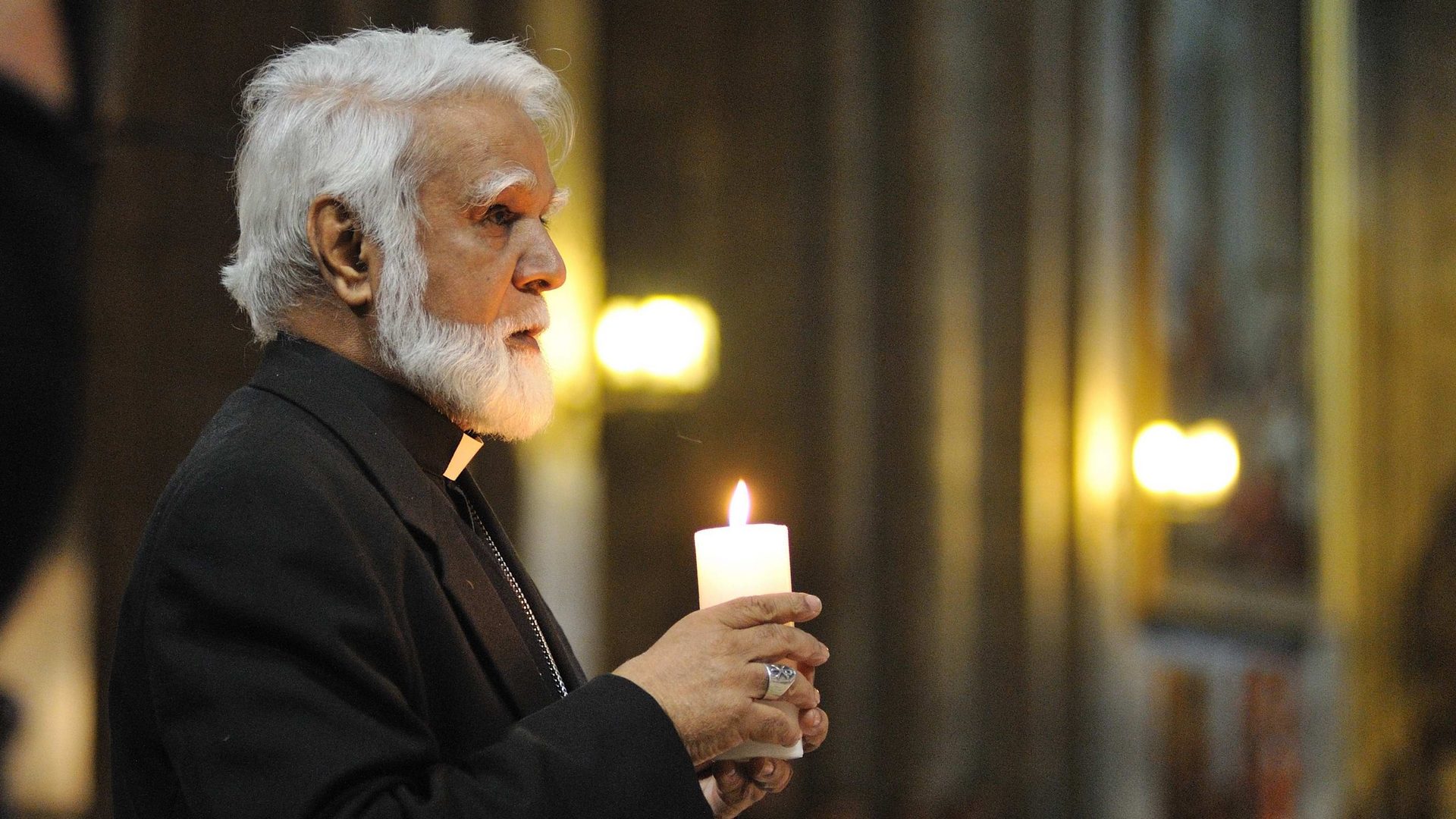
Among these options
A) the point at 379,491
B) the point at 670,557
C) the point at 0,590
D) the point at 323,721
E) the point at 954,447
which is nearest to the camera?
the point at 323,721

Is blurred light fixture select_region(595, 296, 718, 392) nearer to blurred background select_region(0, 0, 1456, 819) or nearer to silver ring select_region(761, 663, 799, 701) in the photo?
blurred background select_region(0, 0, 1456, 819)

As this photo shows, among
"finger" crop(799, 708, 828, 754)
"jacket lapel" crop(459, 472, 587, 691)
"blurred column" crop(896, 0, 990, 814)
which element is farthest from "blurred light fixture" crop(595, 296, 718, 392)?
"finger" crop(799, 708, 828, 754)

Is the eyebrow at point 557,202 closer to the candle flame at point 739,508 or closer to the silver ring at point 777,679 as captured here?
the candle flame at point 739,508

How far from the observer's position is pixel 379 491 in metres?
1.53

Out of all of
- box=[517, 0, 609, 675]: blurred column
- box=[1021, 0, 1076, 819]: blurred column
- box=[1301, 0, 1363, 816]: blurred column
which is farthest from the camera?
box=[517, 0, 609, 675]: blurred column

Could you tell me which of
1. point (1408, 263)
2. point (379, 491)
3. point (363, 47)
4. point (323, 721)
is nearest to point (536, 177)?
point (363, 47)

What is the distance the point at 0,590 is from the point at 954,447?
5.27 metres

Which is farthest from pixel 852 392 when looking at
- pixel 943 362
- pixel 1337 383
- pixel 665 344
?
pixel 1337 383

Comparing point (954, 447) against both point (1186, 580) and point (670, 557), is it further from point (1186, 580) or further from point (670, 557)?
point (670, 557)

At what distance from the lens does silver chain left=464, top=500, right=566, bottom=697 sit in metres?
1.77

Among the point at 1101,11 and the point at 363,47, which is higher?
the point at 1101,11

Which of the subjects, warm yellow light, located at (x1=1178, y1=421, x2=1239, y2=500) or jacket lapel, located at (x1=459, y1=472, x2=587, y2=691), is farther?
warm yellow light, located at (x1=1178, y1=421, x2=1239, y2=500)

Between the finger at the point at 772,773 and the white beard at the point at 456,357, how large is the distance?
0.57 metres

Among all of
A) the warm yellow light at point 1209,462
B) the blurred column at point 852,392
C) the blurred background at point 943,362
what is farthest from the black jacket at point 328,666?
the blurred column at point 852,392
